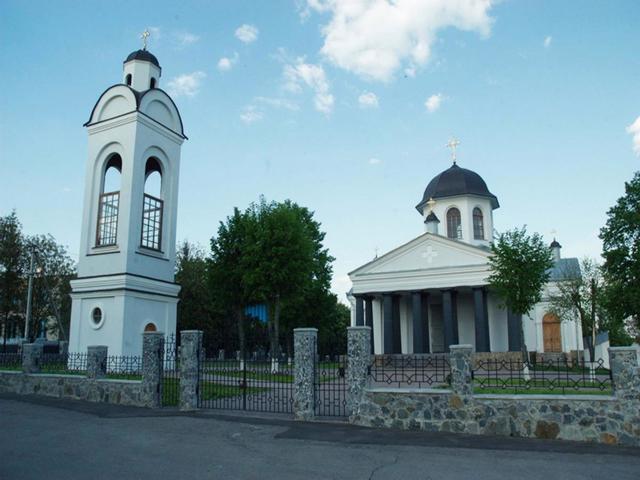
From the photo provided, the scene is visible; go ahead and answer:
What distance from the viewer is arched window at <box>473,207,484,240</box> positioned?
36844mm

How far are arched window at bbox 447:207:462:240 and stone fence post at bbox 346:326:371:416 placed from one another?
26.8 metres

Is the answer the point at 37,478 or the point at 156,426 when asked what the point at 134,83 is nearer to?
the point at 156,426

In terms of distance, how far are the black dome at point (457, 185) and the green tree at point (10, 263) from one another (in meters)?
28.5

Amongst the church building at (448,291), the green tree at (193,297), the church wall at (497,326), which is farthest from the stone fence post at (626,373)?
the green tree at (193,297)

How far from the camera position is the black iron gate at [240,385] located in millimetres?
13586

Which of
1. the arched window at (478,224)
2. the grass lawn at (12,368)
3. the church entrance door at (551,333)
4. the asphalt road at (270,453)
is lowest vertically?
the asphalt road at (270,453)

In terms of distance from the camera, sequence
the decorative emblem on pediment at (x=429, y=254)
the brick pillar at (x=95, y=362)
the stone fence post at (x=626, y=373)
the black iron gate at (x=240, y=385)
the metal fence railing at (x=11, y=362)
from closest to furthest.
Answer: the stone fence post at (x=626, y=373) → the black iron gate at (x=240, y=385) → the brick pillar at (x=95, y=362) → the metal fence railing at (x=11, y=362) → the decorative emblem on pediment at (x=429, y=254)

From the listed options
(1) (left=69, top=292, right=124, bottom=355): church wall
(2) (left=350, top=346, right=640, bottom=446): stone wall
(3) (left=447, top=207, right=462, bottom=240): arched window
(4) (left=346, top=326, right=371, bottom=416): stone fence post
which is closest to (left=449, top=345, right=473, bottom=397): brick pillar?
(2) (left=350, top=346, right=640, bottom=446): stone wall

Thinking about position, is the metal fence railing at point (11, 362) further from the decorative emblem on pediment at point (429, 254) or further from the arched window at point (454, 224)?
the arched window at point (454, 224)

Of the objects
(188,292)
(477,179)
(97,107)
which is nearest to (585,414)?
(97,107)

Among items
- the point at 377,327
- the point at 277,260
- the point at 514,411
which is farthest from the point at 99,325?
the point at 377,327

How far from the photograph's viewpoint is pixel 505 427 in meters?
9.98

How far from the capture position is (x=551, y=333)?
3822cm

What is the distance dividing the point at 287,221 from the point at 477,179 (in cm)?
1635
